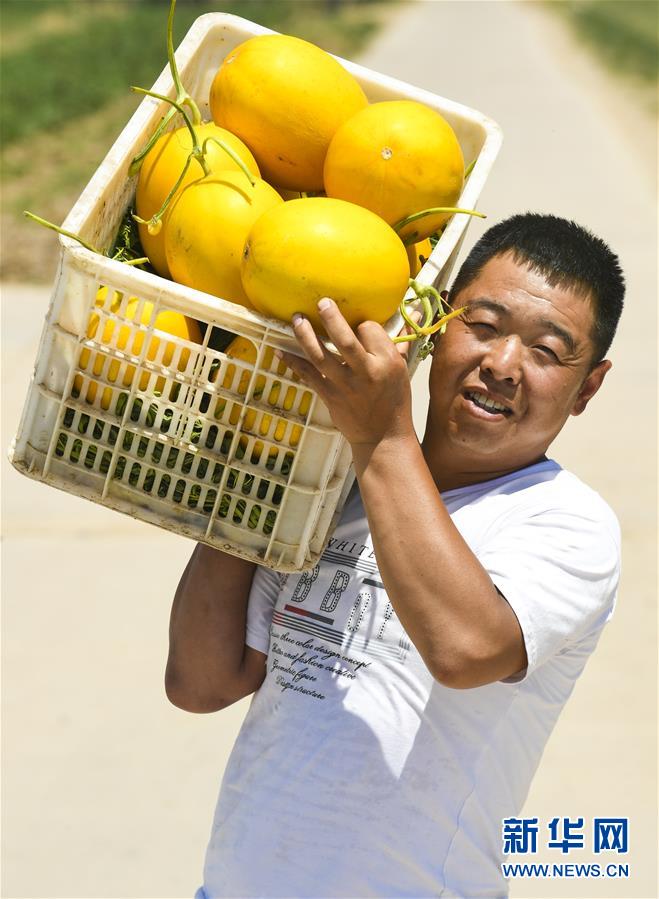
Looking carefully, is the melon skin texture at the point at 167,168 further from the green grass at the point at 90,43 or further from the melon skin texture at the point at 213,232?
the green grass at the point at 90,43

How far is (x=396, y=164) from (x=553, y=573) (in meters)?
0.64

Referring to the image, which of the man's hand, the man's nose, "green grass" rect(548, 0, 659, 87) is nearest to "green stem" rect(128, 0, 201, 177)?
the man's hand

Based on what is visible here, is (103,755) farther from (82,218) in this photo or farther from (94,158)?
(94,158)

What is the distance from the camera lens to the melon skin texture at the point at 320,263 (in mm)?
1498

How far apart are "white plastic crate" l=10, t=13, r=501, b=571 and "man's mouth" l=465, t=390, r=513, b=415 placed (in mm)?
199

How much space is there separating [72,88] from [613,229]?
7.31 meters

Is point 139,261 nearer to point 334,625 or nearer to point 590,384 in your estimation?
point 334,625

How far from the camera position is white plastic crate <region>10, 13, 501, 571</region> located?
162cm

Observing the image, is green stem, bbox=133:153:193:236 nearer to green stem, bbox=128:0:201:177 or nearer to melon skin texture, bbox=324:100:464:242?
green stem, bbox=128:0:201:177

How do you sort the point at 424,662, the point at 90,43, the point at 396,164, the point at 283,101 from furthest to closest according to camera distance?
the point at 90,43, the point at 283,101, the point at 396,164, the point at 424,662

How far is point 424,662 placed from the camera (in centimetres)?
161

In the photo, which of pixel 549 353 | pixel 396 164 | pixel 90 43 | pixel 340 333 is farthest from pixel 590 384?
pixel 90 43

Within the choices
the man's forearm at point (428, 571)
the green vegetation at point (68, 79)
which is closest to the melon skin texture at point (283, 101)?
the man's forearm at point (428, 571)

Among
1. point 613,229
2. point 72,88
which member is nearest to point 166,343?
point 613,229
